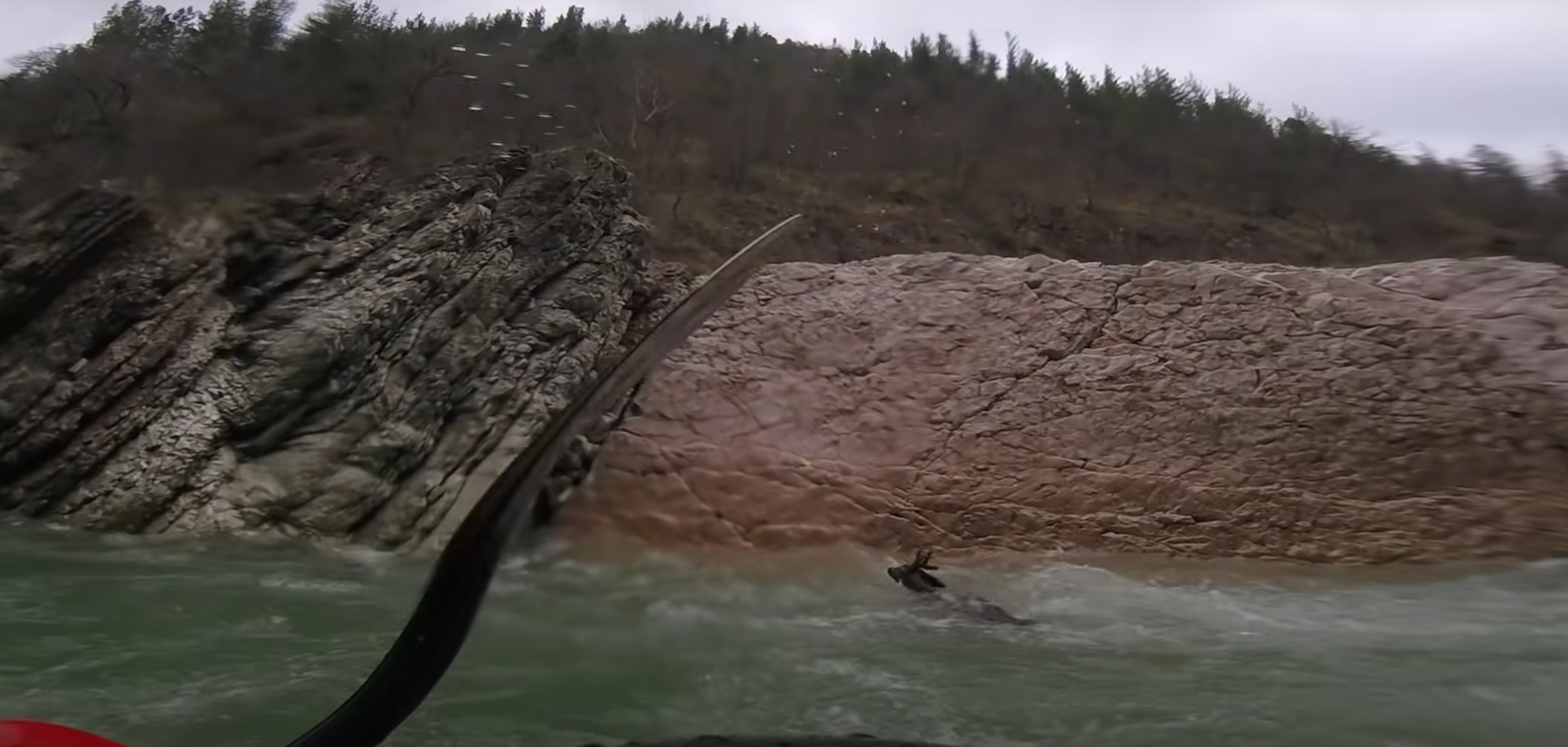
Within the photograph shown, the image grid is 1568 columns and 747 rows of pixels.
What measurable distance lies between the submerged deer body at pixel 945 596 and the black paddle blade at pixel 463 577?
4547mm

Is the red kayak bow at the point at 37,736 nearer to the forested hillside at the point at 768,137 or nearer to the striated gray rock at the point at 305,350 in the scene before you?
the striated gray rock at the point at 305,350

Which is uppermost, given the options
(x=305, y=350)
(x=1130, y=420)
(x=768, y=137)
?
(x=768, y=137)

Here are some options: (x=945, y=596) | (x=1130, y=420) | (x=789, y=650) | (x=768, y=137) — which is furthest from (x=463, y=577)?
(x=768, y=137)

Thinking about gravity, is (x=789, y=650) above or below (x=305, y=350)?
below

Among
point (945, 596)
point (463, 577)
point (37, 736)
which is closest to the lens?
point (37, 736)

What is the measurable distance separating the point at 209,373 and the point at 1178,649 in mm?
6292

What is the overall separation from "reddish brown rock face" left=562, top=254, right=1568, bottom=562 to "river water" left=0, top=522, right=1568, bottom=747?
409 mm

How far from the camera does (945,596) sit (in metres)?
6.34

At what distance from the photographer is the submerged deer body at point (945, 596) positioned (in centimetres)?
586

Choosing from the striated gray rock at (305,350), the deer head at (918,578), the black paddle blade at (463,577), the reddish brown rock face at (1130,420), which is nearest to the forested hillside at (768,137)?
the striated gray rock at (305,350)

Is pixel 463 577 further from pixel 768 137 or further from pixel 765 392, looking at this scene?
pixel 768 137

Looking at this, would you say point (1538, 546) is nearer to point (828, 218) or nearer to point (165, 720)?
point (165, 720)

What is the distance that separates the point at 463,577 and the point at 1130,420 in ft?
23.7

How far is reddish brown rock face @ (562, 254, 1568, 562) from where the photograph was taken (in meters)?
7.43
